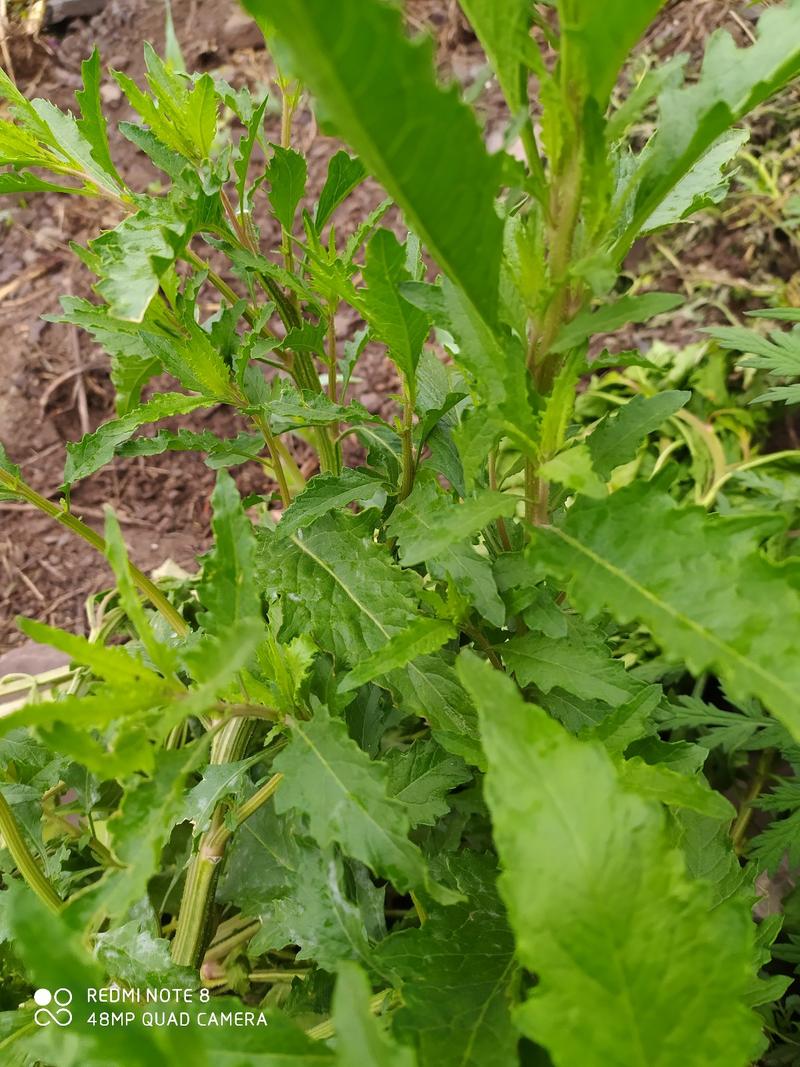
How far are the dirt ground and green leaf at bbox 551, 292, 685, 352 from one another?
126cm

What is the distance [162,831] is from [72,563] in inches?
59.7

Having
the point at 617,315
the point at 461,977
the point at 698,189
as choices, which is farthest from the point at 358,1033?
the point at 698,189

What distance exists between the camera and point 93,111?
78 centimetres

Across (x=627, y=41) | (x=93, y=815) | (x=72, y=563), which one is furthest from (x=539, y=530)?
(x=72, y=563)

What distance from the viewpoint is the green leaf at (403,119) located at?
1.14 ft

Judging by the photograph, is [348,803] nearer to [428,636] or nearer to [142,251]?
[428,636]

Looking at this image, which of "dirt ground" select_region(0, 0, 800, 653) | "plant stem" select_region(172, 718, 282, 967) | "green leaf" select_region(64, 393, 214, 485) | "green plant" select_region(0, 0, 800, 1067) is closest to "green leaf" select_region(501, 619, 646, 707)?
"green plant" select_region(0, 0, 800, 1067)

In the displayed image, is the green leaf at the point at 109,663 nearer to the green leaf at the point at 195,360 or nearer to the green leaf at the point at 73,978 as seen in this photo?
the green leaf at the point at 73,978

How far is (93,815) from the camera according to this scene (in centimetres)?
112

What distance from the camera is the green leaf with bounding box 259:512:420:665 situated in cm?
79

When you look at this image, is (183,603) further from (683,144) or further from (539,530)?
(683,144)

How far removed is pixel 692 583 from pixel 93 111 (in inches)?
29.7

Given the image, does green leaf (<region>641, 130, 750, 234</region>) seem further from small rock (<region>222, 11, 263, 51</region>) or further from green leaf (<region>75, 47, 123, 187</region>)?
small rock (<region>222, 11, 263, 51</region>)

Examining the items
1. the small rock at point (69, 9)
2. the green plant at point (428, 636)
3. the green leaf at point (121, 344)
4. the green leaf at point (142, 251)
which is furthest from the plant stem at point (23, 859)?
the small rock at point (69, 9)
